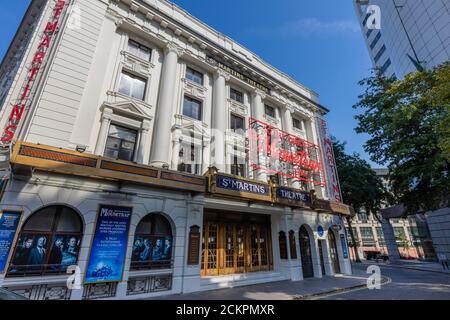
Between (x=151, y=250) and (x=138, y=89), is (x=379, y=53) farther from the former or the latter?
(x=151, y=250)

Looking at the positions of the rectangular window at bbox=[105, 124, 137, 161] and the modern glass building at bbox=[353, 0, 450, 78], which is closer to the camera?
the rectangular window at bbox=[105, 124, 137, 161]

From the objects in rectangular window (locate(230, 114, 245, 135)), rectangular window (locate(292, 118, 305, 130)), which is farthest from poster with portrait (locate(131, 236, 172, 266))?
rectangular window (locate(292, 118, 305, 130))

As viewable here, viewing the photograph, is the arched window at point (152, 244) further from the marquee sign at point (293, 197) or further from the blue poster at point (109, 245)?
the marquee sign at point (293, 197)

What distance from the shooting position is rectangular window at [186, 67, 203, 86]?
1513 cm

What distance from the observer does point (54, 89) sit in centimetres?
942

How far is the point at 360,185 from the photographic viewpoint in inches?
980

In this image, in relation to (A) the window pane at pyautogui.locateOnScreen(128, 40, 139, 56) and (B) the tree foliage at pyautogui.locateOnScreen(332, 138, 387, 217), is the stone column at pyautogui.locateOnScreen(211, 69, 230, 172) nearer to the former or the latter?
(A) the window pane at pyautogui.locateOnScreen(128, 40, 139, 56)

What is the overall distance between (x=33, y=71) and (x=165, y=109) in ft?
19.7

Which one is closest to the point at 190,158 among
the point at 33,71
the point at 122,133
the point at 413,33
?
the point at 122,133

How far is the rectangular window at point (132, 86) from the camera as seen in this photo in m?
11.9

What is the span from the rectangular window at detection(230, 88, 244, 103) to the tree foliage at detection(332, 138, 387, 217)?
16.3 meters

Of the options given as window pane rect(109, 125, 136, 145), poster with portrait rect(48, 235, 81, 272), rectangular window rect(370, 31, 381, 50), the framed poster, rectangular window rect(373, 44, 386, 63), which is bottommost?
poster with portrait rect(48, 235, 81, 272)

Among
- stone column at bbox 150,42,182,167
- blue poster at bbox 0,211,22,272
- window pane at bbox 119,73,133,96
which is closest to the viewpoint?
blue poster at bbox 0,211,22,272
